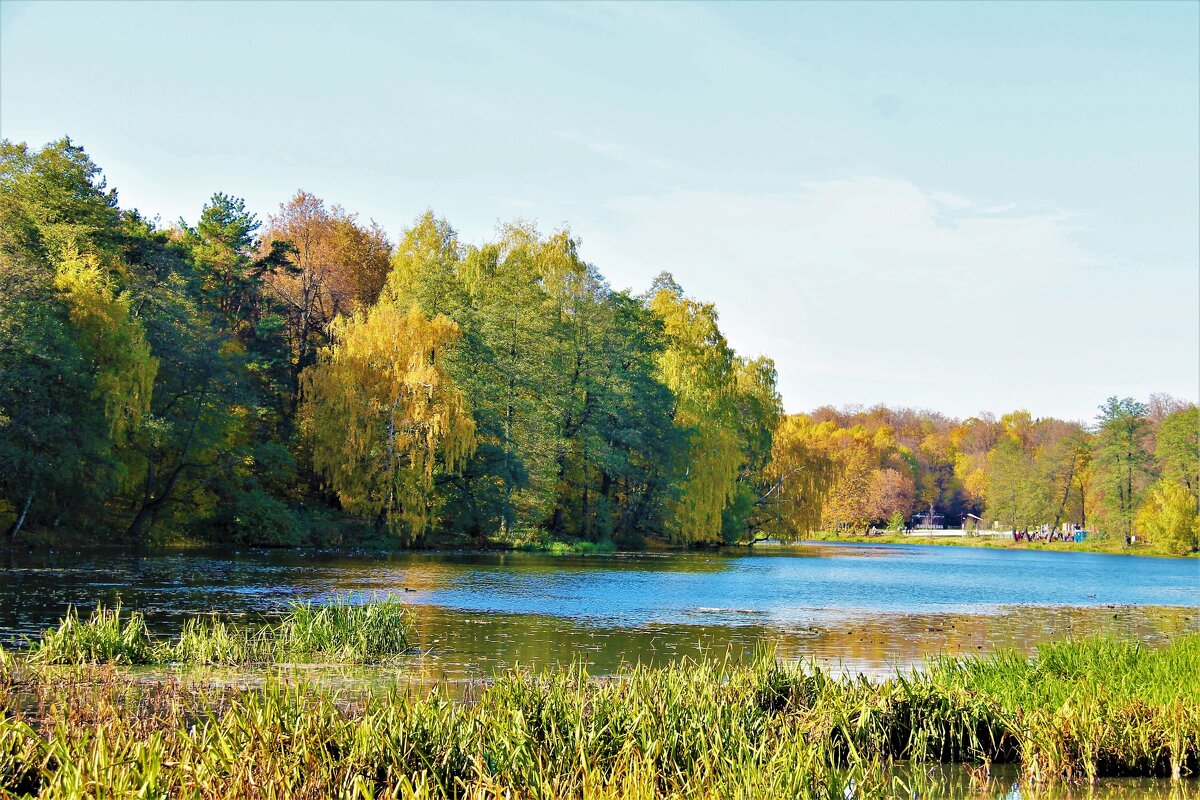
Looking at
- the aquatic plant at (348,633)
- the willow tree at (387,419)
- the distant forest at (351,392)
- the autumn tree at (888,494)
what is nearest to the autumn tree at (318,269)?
the distant forest at (351,392)

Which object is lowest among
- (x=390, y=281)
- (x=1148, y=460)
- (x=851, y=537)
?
(x=851, y=537)

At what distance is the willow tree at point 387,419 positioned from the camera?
1636 inches

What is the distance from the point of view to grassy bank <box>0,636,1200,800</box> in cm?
661

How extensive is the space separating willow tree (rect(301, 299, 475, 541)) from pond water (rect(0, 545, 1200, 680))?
3288mm

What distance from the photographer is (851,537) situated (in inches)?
4038

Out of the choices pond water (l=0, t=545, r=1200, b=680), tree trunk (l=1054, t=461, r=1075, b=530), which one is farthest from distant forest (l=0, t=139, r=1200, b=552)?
tree trunk (l=1054, t=461, r=1075, b=530)

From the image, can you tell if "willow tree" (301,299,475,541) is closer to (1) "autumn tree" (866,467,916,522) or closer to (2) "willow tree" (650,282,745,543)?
(2) "willow tree" (650,282,745,543)

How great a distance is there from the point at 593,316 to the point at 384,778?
1745 inches

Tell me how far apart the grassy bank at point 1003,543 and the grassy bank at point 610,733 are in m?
64.2

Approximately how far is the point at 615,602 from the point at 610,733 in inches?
699

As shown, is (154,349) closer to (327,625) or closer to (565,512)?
(565,512)

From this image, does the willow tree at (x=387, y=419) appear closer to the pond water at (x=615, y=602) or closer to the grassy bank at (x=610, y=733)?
the pond water at (x=615, y=602)

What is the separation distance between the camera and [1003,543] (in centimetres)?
9244

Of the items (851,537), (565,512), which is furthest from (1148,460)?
(565,512)
